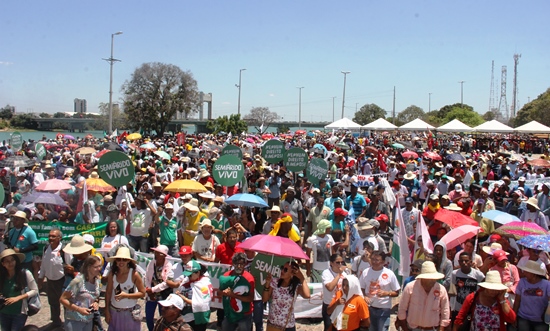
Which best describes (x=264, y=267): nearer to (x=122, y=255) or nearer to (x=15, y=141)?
(x=122, y=255)

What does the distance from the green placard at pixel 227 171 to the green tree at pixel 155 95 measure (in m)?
44.6

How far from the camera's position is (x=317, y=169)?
12.4 m

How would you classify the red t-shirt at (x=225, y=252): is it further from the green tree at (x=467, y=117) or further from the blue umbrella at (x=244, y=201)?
the green tree at (x=467, y=117)

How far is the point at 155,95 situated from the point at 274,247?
51110 mm

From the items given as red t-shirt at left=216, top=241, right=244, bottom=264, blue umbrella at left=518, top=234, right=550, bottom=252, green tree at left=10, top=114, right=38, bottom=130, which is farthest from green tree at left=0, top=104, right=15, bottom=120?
blue umbrella at left=518, top=234, right=550, bottom=252

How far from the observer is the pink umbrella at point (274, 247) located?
547cm

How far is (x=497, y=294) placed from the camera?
17.0 ft

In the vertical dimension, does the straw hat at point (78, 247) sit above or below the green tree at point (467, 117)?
below

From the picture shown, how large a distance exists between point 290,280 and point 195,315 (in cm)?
109

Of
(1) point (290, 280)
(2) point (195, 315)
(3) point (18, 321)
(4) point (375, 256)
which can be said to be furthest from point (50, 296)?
(4) point (375, 256)

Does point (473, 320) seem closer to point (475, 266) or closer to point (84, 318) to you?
point (475, 266)

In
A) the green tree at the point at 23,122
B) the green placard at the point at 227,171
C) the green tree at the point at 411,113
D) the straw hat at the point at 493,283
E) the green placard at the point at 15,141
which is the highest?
the green tree at the point at 411,113

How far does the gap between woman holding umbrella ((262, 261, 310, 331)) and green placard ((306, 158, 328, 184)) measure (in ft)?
22.9

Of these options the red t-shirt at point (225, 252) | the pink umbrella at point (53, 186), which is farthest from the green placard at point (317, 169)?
the red t-shirt at point (225, 252)
